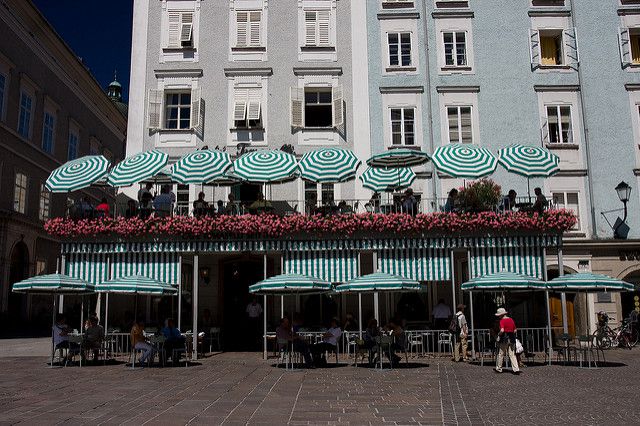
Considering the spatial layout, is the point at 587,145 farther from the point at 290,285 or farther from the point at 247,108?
the point at 290,285

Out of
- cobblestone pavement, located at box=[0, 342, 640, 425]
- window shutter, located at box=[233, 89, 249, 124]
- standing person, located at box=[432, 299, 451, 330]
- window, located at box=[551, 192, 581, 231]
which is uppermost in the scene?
window shutter, located at box=[233, 89, 249, 124]

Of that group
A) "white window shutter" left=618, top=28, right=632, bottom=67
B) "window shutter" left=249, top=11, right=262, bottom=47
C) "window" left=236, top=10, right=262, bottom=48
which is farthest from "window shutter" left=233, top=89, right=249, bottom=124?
"white window shutter" left=618, top=28, right=632, bottom=67

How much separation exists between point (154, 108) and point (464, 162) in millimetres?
12756

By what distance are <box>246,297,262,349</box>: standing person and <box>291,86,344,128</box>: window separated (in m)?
7.45

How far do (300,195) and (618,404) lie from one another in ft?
53.2

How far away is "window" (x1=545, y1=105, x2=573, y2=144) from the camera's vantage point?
27.0 m

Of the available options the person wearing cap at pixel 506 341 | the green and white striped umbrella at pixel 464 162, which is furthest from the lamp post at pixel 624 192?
the person wearing cap at pixel 506 341

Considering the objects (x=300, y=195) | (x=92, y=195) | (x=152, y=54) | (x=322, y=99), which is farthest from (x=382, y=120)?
(x=92, y=195)

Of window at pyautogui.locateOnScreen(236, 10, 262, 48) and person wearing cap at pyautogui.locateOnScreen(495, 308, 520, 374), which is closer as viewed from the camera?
person wearing cap at pyautogui.locateOnScreen(495, 308, 520, 374)

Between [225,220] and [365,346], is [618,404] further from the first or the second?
[225,220]

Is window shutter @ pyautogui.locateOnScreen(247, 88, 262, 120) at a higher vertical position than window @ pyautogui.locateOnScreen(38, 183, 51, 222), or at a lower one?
higher

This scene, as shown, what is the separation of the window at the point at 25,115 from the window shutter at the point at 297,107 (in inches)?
620

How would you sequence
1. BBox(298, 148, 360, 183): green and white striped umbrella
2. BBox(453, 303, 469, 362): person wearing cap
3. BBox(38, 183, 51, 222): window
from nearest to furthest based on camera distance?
1. BBox(453, 303, 469, 362): person wearing cap
2. BBox(298, 148, 360, 183): green and white striped umbrella
3. BBox(38, 183, 51, 222): window

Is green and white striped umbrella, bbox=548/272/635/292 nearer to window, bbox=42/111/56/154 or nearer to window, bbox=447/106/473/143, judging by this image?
window, bbox=447/106/473/143
